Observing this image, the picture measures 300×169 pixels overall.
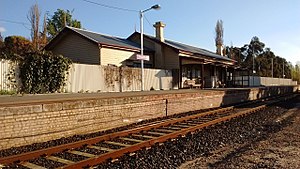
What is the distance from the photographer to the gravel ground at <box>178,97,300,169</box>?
5.73 metres

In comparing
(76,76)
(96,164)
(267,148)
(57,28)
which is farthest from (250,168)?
(57,28)

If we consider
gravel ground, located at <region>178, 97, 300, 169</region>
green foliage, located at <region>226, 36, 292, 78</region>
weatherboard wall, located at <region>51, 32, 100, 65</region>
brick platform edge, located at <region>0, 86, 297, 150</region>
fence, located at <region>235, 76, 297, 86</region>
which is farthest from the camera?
green foliage, located at <region>226, 36, 292, 78</region>

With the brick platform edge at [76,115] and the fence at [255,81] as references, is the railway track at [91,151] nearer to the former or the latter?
the brick platform edge at [76,115]

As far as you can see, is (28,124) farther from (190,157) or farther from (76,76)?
(76,76)

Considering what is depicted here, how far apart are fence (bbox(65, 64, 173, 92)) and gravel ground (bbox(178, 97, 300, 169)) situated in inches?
491

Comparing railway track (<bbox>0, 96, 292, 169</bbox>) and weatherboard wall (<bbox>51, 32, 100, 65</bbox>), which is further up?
weatherboard wall (<bbox>51, 32, 100, 65</bbox>)

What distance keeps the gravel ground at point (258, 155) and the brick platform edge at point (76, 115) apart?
4.23m

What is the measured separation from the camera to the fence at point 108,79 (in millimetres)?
18406

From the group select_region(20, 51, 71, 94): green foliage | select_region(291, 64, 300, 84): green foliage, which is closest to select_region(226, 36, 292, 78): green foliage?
select_region(291, 64, 300, 84): green foliage

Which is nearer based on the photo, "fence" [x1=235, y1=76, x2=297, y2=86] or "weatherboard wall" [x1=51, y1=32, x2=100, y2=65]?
"weatherboard wall" [x1=51, y1=32, x2=100, y2=65]

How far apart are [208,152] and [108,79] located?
1426 cm

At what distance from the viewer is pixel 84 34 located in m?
24.4

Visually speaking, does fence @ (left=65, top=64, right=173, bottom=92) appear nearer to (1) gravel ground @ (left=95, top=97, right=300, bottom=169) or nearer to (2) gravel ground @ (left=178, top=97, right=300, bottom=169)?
(1) gravel ground @ (left=95, top=97, right=300, bottom=169)

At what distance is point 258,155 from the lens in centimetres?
646
